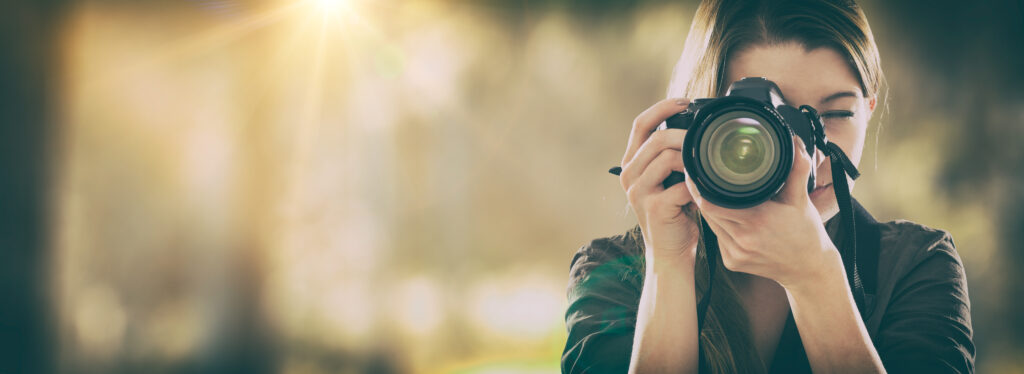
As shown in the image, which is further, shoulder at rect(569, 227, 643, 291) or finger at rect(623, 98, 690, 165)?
shoulder at rect(569, 227, 643, 291)

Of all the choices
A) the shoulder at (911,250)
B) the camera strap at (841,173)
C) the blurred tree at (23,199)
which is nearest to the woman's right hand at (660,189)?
the camera strap at (841,173)

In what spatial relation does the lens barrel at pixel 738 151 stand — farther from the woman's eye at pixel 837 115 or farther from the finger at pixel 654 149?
the woman's eye at pixel 837 115

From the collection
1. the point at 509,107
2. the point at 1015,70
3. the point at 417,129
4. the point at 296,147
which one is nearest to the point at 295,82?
the point at 296,147

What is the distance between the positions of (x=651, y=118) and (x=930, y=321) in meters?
Answer: 0.31

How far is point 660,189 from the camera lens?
0.45m

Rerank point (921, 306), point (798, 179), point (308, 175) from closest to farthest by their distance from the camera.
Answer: point (798, 179), point (921, 306), point (308, 175)

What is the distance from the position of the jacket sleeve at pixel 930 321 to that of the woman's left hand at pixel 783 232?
0.14m

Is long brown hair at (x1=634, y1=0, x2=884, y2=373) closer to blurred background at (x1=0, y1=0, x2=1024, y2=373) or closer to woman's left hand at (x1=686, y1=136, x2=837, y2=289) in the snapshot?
woman's left hand at (x1=686, y1=136, x2=837, y2=289)

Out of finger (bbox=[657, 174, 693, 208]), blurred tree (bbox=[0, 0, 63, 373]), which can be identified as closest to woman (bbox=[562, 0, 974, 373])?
finger (bbox=[657, 174, 693, 208])

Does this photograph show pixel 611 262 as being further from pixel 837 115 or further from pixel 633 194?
pixel 837 115

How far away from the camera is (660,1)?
129 cm

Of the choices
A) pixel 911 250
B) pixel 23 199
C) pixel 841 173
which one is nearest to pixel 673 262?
pixel 841 173

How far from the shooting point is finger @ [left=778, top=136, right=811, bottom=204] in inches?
15.4

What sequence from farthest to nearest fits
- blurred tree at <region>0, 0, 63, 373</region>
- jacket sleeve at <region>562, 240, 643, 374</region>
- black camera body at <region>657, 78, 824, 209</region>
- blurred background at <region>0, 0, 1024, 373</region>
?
1. blurred tree at <region>0, 0, 63, 373</region>
2. blurred background at <region>0, 0, 1024, 373</region>
3. jacket sleeve at <region>562, 240, 643, 374</region>
4. black camera body at <region>657, 78, 824, 209</region>
